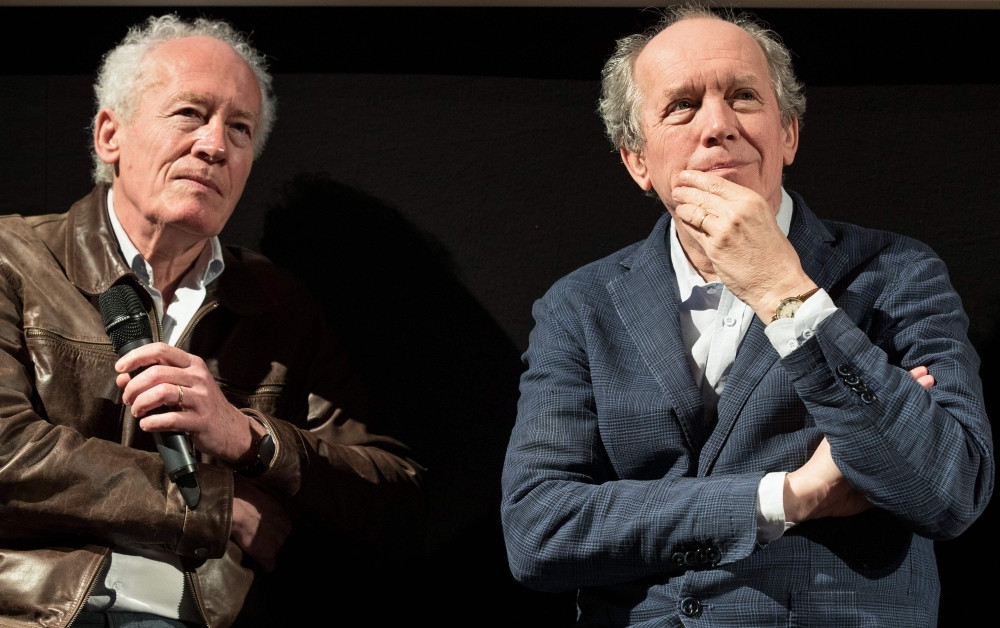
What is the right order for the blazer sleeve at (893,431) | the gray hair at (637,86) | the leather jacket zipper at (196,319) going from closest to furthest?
the blazer sleeve at (893,431) < the gray hair at (637,86) < the leather jacket zipper at (196,319)

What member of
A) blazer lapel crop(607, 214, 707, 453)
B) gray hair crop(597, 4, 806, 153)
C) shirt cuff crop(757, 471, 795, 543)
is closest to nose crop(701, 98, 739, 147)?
gray hair crop(597, 4, 806, 153)

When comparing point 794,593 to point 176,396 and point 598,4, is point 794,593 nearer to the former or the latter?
point 176,396

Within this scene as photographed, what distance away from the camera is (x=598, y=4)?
3.14 metres

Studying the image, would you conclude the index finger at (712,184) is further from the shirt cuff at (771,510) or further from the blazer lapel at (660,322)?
the shirt cuff at (771,510)

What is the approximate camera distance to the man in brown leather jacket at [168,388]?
2.27 metres

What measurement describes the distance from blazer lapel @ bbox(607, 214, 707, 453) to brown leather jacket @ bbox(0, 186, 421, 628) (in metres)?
0.74

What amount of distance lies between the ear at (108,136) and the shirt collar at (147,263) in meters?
0.09

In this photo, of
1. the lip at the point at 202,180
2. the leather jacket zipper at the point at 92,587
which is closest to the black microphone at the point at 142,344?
the leather jacket zipper at the point at 92,587

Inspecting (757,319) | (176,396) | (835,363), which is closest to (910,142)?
(757,319)

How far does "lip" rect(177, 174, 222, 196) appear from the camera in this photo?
2.68m

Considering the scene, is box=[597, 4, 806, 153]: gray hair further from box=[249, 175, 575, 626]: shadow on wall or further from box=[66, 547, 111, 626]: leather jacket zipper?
box=[66, 547, 111, 626]: leather jacket zipper

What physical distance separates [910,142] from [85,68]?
231cm

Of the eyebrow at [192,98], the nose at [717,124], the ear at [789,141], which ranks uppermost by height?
the eyebrow at [192,98]

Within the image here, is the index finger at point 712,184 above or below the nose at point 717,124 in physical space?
below
